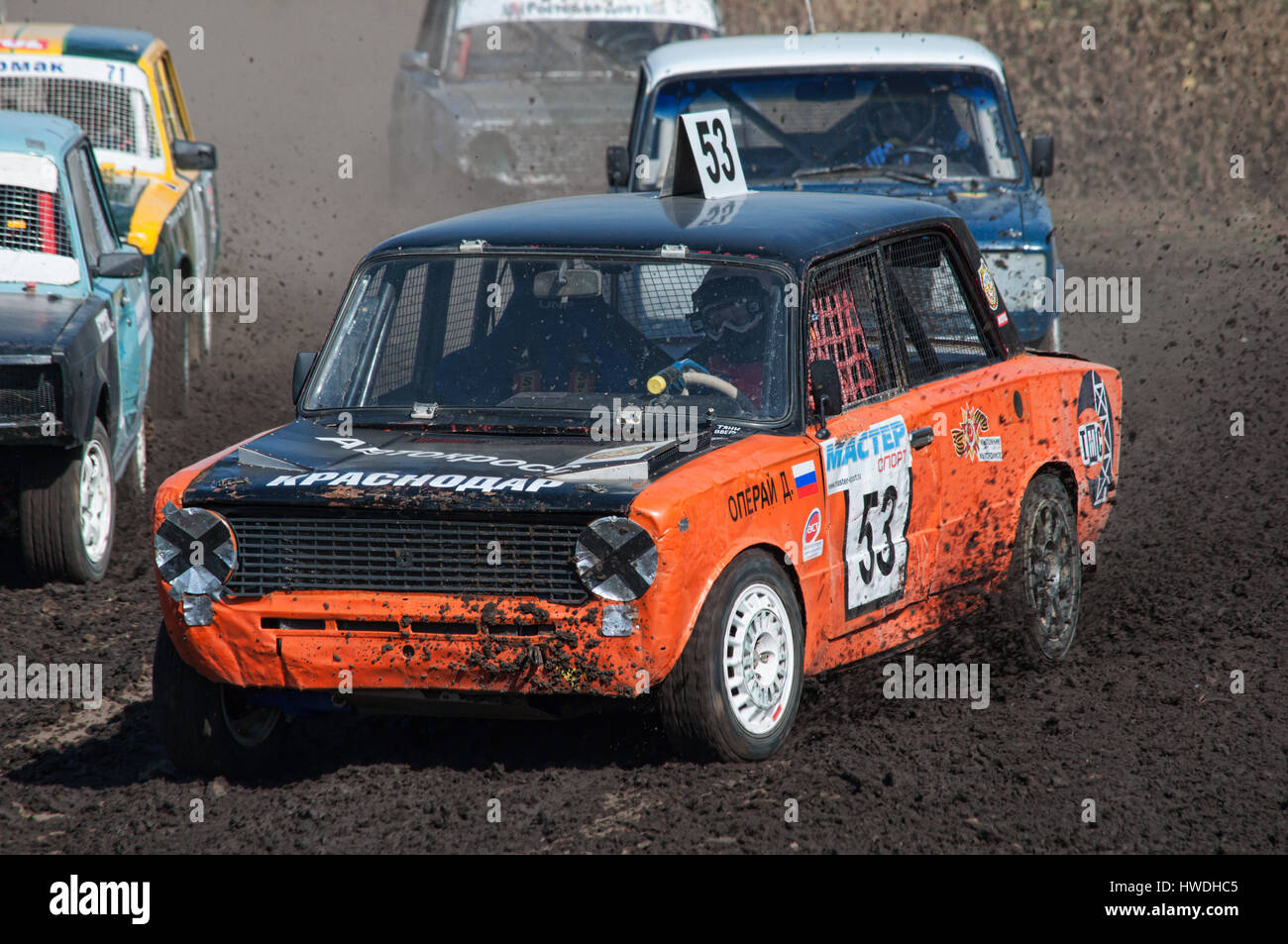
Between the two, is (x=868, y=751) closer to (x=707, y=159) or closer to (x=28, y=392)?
(x=707, y=159)

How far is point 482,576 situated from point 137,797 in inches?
56.2

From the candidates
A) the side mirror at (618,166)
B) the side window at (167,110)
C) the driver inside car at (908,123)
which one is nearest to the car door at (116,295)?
the side window at (167,110)

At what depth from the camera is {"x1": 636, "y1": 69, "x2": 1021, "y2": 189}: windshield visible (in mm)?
10930

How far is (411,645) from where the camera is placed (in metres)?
5.29

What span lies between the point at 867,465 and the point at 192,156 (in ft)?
23.8

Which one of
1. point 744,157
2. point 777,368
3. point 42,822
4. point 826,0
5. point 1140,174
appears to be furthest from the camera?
point 826,0

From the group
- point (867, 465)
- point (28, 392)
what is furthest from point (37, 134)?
point (867, 465)

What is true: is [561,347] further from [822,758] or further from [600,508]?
[822,758]

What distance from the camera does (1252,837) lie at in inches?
199

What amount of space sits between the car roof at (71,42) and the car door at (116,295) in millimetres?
2404

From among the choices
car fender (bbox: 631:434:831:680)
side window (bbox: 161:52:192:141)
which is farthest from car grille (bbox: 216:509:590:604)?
side window (bbox: 161:52:192:141)

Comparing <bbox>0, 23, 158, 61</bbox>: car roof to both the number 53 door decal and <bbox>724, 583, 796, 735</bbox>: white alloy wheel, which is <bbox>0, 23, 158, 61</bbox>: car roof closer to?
the number 53 door decal

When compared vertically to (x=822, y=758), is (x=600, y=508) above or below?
above

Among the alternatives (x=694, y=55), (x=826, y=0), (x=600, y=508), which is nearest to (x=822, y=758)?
(x=600, y=508)
